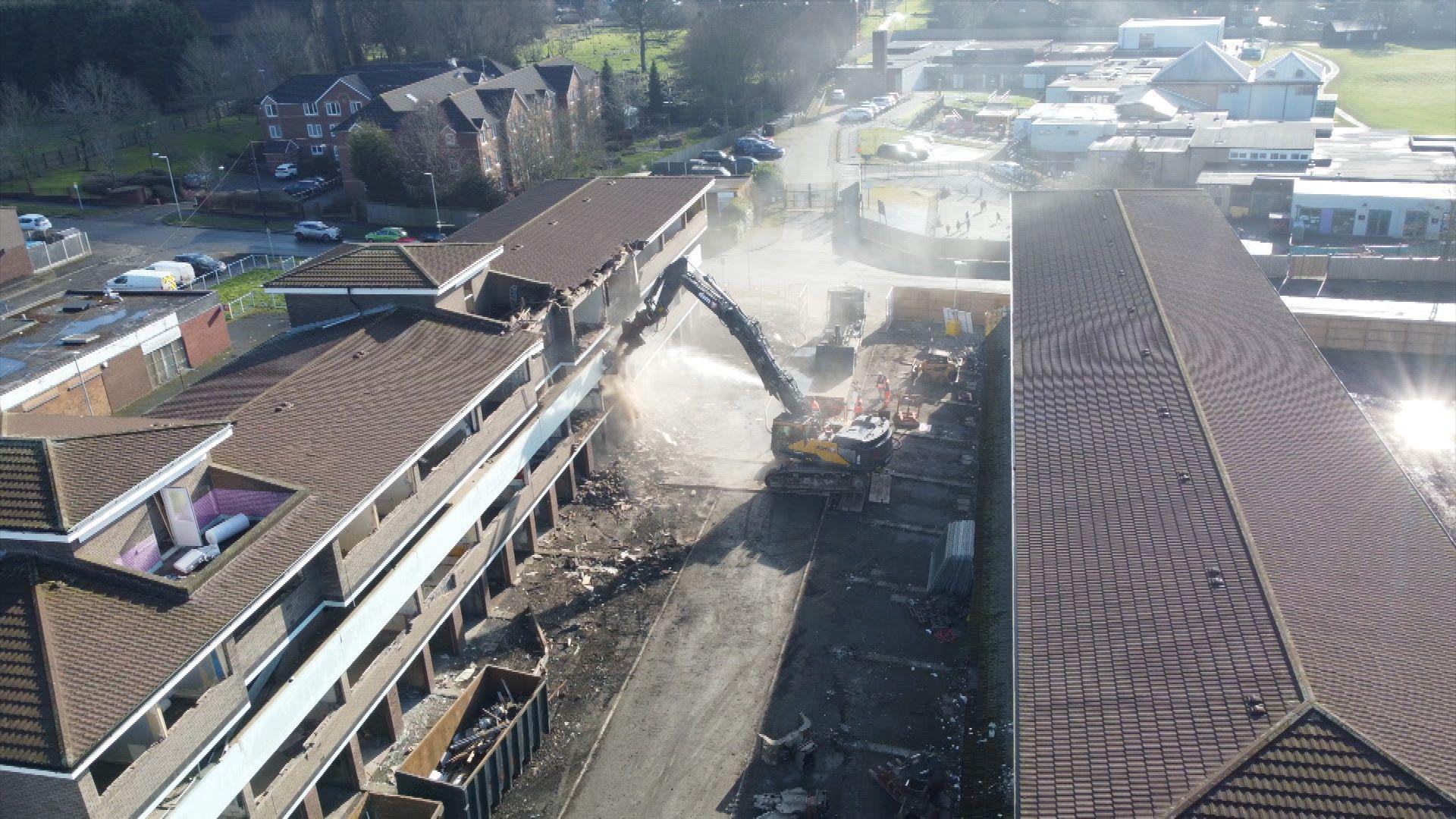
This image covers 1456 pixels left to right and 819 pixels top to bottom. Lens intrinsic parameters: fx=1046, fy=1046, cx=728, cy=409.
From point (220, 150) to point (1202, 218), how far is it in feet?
209

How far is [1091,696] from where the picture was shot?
1541 cm

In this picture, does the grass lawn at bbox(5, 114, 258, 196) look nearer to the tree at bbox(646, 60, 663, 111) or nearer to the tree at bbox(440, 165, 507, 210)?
Result: the tree at bbox(440, 165, 507, 210)

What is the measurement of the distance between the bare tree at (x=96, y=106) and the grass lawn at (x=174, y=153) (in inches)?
43.3

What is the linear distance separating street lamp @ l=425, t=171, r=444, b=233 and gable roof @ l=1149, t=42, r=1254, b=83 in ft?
184

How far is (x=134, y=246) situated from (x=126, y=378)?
22594mm

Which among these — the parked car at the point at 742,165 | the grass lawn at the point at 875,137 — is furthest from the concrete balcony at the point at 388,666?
the grass lawn at the point at 875,137

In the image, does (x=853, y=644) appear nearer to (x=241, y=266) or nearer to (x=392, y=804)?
(x=392, y=804)

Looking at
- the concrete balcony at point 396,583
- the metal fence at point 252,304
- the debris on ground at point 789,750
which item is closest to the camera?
the concrete balcony at point 396,583

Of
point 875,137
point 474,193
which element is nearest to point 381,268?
point 474,193

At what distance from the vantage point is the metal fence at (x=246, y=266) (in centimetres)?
5023

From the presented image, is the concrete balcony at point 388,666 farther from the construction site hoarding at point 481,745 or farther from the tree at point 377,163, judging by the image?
the tree at point 377,163

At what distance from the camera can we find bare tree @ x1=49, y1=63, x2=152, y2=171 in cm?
6756

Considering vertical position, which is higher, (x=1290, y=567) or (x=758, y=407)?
(x=1290, y=567)

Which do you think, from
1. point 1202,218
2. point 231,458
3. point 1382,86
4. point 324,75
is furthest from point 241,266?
point 1382,86
